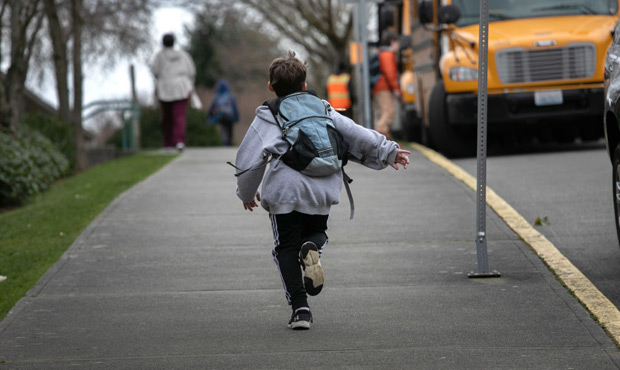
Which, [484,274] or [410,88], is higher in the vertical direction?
[410,88]

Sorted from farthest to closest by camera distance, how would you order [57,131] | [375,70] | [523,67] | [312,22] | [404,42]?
[312,22] → [57,131] → [404,42] → [375,70] → [523,67]

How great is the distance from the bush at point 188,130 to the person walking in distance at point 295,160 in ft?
78.5

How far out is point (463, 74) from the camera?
13.9 m

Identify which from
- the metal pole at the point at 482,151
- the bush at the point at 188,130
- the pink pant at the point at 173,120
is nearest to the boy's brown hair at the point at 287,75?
the metal pole at the point at 482,151

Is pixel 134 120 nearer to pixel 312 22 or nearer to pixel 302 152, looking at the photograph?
pixel 312 22

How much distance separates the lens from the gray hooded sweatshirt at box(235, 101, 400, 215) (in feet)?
19.1

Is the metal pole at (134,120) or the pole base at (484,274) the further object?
the metal pole at (134,120)

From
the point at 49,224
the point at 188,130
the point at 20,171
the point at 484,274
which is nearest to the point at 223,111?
the point at 188,130

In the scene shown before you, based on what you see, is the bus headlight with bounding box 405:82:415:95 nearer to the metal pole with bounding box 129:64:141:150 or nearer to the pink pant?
the pink pant

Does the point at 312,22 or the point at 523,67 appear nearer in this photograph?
the point at 523,67

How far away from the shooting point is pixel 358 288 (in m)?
6.86

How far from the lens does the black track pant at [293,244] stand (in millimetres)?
5855

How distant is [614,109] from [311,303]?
2077mm

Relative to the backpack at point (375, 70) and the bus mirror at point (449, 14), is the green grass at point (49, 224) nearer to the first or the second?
the bus mirror at point (449, 14)
